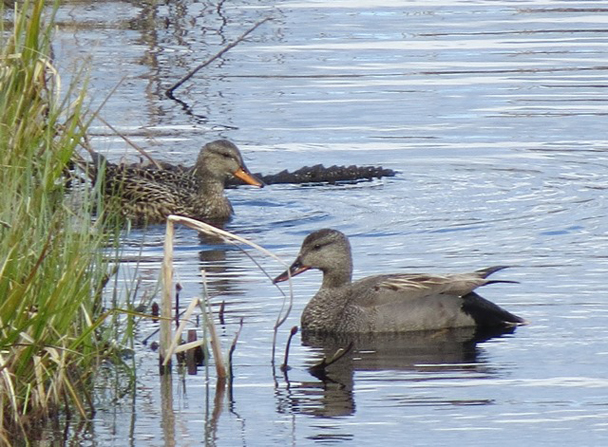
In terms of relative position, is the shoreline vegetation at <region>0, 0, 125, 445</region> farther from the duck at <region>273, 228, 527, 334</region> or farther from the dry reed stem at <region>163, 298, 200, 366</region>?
the duck at <region>273, 228, 527, 334</region>

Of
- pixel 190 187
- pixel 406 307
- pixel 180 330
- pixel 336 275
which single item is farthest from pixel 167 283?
pixel 190 187

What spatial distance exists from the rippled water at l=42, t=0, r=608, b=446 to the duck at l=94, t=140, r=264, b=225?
0.88 ft

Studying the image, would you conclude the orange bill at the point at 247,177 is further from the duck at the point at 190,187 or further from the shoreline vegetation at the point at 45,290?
the shoreline vegetation at the point at 45,290

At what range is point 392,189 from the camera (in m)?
12.7

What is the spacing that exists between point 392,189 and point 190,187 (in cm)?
161

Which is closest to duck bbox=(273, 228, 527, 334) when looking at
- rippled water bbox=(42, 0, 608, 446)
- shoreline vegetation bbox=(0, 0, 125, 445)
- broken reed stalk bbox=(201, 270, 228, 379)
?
rippled water bbox=(42, 0, 608, 446)

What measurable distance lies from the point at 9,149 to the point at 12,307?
48.8 inches

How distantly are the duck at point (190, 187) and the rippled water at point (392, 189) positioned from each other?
0.88 feet

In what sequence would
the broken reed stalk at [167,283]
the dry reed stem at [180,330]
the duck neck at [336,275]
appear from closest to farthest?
the dry reed stem at [180,330] < the broken reed stalk at [167,283] < the duck neck at [336,275]

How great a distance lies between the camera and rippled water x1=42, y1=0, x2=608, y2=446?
22.8ft

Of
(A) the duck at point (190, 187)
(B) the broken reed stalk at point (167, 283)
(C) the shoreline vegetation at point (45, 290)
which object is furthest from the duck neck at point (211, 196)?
(B) the broken reed stalk at point (167, 283)

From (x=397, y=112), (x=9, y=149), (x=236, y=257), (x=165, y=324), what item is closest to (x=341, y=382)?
(x=165, y=324)

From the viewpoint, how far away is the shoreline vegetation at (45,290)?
6258mm

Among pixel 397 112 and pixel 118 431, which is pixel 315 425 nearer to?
pixel 118 431
